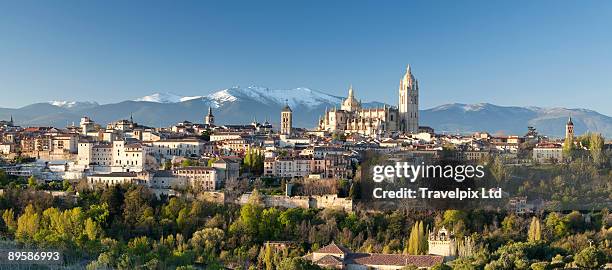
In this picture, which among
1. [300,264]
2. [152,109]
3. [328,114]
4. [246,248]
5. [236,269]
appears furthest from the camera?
[152,109]

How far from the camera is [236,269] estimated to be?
17.8 meters

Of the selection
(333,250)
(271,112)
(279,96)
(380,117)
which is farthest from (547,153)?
(279,96)

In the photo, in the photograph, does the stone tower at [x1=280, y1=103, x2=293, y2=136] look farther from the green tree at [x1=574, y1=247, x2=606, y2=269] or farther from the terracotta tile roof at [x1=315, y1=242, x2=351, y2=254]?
the green tree at [x1=574, y1=247, x2=606, y2=269]

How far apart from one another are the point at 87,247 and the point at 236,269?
2.96 metres

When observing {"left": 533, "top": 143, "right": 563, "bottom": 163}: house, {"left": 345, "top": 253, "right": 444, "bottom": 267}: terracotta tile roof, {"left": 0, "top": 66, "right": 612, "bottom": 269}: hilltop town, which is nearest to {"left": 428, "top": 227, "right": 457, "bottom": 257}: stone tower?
{"left": 0, "top": 66, "right": 612, "bottom": 269}: hilltop town

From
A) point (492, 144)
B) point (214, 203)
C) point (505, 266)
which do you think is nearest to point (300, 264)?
point (505, 266)

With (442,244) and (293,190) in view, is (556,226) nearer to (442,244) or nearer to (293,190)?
(442,244)

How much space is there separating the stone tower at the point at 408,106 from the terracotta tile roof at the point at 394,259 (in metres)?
24.7

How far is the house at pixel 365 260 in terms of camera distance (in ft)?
56.3

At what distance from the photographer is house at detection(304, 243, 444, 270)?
56.3 ft

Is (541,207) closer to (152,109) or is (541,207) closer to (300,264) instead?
(300,264)

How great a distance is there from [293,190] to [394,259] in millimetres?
6309

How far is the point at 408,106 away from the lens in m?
42.9

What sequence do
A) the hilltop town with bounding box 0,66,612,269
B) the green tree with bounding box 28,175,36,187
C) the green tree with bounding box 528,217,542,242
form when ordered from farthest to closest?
1. the green tree with bounding box 28,175,36,187
2. the green tree with bounding box 528,217,542,242
3. the hilltop town with bounding box 0,66,612,269
